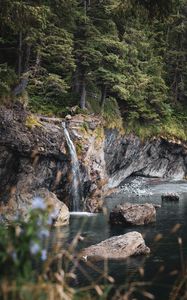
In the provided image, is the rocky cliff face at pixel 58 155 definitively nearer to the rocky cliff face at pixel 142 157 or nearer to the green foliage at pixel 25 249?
the rocky cliff face at pixel 142 157

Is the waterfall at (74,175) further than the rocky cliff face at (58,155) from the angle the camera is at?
Yes

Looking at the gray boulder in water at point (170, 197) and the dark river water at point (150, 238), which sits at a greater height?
the gray boulder in water at point (170, 197)

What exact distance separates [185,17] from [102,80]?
837 inches

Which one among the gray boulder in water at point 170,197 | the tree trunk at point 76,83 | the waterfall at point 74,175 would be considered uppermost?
the tree trunk at point 76,83

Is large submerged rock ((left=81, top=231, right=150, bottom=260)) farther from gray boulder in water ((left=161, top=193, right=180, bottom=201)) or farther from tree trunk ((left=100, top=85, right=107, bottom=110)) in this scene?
tree trunk ((left=100, top=85, right=107, bottom=110))

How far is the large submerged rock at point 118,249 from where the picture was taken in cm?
1533

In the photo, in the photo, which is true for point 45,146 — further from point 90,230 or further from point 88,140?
point 90,230

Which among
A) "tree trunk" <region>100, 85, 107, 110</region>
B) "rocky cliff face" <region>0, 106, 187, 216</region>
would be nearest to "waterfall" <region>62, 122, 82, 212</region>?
"rocky cliff face" <region>0, 106, 187, 216</region>

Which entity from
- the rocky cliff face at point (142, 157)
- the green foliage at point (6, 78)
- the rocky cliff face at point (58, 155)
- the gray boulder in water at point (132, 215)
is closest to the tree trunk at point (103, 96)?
the rocky cliff face at point (142, 157)

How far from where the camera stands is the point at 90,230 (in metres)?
21.1

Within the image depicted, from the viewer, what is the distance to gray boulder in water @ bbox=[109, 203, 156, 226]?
74.8 feet

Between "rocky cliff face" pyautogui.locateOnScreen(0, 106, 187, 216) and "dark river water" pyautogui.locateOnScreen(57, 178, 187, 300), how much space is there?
226 cm

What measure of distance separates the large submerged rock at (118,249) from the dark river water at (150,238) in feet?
1.24

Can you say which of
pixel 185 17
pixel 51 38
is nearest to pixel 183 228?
pixel 51 38
